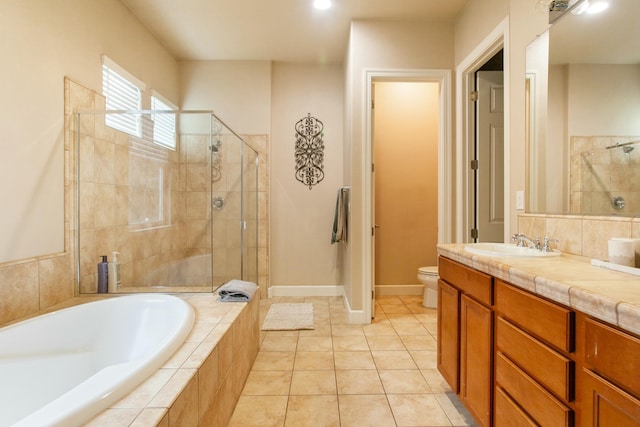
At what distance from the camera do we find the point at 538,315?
3.51 ft

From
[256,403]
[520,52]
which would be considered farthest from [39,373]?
[520,52]

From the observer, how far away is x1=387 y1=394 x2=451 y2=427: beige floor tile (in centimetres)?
168

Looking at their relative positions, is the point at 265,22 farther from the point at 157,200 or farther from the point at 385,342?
the point at 385,342

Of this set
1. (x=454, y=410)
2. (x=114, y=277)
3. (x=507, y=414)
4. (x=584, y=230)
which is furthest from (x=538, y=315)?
(x=114, y=277)

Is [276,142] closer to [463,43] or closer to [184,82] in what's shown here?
[184,82]

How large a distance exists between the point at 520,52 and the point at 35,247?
3.03 metres

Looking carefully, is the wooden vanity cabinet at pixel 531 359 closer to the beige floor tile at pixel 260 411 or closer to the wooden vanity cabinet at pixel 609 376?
the wooden vanity cabinet at pixel 609 376

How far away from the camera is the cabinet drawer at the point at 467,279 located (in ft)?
4.61

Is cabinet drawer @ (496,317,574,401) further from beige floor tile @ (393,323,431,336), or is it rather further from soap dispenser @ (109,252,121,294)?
soap dispenser @ (109,252,121,294)

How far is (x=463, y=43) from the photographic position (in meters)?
2.79

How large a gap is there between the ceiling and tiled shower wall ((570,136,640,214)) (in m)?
1.87

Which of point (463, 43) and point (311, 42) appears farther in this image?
point (311, 42)

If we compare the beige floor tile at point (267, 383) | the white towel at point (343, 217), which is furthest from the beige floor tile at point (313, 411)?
the white towel at point (343, 217)

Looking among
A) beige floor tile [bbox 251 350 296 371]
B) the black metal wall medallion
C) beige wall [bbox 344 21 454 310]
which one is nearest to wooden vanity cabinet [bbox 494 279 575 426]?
beige floor tile [bbox 251 350 296 371]
